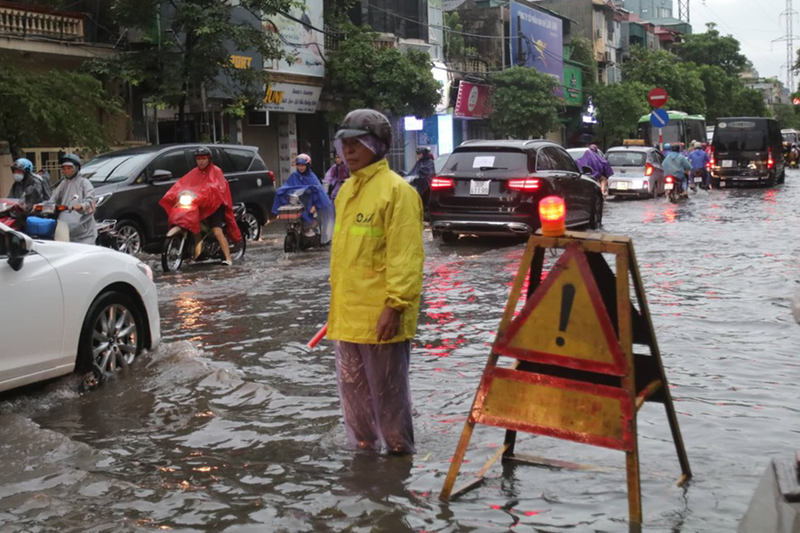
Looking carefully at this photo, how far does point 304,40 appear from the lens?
33.6 metres

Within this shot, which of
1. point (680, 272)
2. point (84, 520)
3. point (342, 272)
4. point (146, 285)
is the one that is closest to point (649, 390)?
point (342, 272)

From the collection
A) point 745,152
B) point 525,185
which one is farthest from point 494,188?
point 745,152

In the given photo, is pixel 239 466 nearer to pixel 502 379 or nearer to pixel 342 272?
pixel 342 272

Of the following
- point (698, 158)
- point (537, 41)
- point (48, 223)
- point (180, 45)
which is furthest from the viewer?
point (537, 41)

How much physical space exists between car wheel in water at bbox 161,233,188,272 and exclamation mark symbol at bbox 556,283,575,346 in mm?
10265

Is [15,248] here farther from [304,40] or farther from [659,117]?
[304,40]

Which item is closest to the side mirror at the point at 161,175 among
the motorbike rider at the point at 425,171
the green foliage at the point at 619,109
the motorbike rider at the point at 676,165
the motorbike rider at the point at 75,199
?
the motorbike rider at the point at 75,199

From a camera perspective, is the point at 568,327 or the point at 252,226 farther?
the point at 252,226

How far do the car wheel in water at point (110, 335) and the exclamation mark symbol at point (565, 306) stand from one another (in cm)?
374

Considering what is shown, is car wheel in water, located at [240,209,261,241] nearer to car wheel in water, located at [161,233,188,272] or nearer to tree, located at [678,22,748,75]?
car wheel in water, located at [161,233,188,272]

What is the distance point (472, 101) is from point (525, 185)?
32.4m

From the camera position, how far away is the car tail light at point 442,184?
16.3 m

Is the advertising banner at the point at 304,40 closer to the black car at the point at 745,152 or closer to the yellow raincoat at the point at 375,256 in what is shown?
the black car at the point at 745,152

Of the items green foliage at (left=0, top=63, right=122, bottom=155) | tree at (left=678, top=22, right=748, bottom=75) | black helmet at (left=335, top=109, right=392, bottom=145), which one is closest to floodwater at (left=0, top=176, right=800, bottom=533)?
black helmet at (left=335, top=109, right=392, bottom=145)
